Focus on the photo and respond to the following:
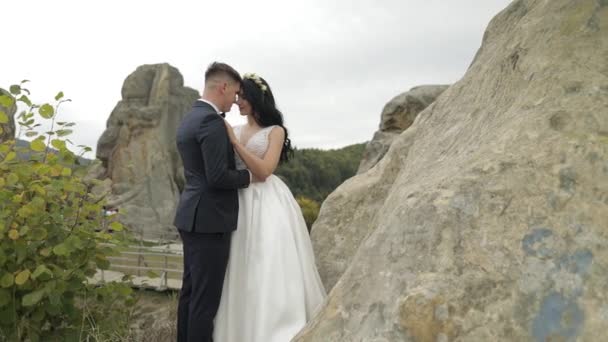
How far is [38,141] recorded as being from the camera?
319cm

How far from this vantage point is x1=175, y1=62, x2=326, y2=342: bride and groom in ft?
10.00

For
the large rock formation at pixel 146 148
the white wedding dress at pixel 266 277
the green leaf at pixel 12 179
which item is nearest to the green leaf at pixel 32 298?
the green leaf at pixel 12 179

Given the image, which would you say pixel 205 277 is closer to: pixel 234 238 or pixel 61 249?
pixel 234 238

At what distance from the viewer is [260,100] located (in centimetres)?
355

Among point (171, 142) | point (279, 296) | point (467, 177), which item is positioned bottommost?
point (279, 296)

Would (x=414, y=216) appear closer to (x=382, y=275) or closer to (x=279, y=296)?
(x=382, y=275)

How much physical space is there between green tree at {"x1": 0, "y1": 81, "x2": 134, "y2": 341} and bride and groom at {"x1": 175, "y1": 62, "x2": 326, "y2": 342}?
652 mm

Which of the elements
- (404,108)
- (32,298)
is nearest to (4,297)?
(32,298)

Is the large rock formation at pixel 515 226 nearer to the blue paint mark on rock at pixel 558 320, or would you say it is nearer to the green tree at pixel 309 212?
the blue paint mark on rock at pixel 558 320

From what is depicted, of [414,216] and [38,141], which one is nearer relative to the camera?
[414,216]

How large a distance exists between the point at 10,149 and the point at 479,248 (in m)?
2.88

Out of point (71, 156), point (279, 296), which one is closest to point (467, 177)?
point (279, 296)

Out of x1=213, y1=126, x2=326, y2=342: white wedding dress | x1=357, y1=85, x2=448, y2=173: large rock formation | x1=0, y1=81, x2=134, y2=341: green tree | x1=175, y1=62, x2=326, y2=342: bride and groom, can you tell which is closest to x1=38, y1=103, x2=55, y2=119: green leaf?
x1=0, y1=81, x2=134, y2=341: green tree

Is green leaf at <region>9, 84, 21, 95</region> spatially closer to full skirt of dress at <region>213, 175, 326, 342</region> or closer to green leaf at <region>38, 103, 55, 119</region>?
green leaf at <region>38, 103, 55, 119</region>
